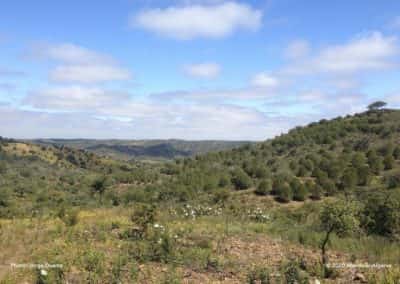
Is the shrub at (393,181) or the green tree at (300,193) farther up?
the shrub at (393,181)

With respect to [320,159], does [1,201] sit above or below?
below

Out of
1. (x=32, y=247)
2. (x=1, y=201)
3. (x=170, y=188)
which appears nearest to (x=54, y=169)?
(x=1, y=201)

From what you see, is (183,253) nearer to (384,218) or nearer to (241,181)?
(384,218)

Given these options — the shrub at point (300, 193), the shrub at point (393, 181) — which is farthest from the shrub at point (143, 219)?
the shrub at point (393, 181)

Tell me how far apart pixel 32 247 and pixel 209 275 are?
5.32 metres

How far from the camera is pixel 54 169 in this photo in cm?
7712

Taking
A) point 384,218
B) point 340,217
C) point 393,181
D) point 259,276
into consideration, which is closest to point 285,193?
point 393,181

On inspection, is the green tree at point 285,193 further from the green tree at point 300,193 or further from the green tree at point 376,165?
the green tree at point 376,165

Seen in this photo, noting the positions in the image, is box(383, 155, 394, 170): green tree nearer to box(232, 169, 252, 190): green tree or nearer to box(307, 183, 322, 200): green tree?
box(307, 183, 322, 200): green tree

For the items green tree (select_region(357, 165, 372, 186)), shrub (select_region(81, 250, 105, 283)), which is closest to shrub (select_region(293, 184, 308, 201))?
green tree (select_region(357, 165, 372, 186))

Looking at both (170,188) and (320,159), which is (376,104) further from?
(170,188)

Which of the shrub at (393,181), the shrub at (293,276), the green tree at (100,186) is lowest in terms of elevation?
the green tree at (100,186)

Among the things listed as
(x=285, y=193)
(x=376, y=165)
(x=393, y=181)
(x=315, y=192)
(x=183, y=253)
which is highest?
(x=376, y=165)

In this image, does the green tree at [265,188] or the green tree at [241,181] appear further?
the green tree at [241,181]
